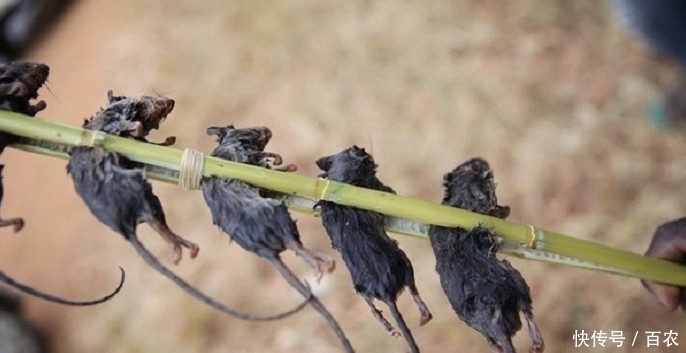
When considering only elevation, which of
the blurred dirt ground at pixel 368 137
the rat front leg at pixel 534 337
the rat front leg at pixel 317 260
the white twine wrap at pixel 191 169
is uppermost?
the blurred dirt ground at pixel 368 137

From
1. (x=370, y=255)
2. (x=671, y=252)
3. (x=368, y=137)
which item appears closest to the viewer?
(x=370, y=255)

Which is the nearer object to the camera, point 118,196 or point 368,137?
point 118,196

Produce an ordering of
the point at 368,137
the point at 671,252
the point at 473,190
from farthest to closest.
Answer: the point at 368,137, the point at 671,252, the point at 473,190

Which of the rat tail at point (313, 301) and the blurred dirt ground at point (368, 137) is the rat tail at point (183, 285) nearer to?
the rat tail at point (313, 301)

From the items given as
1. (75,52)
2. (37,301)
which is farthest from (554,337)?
(75,52)

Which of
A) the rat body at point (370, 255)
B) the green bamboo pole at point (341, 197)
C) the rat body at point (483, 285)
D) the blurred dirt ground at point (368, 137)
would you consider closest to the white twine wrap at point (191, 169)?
the green bamboo pole at point (341, 197)

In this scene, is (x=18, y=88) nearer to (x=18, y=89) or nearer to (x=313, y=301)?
(x=18, y=89)

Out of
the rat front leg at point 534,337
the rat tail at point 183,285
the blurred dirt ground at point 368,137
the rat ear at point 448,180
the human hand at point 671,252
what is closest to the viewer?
the rat tail at point 183,285

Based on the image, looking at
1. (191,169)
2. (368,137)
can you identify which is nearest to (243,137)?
(191,169)
